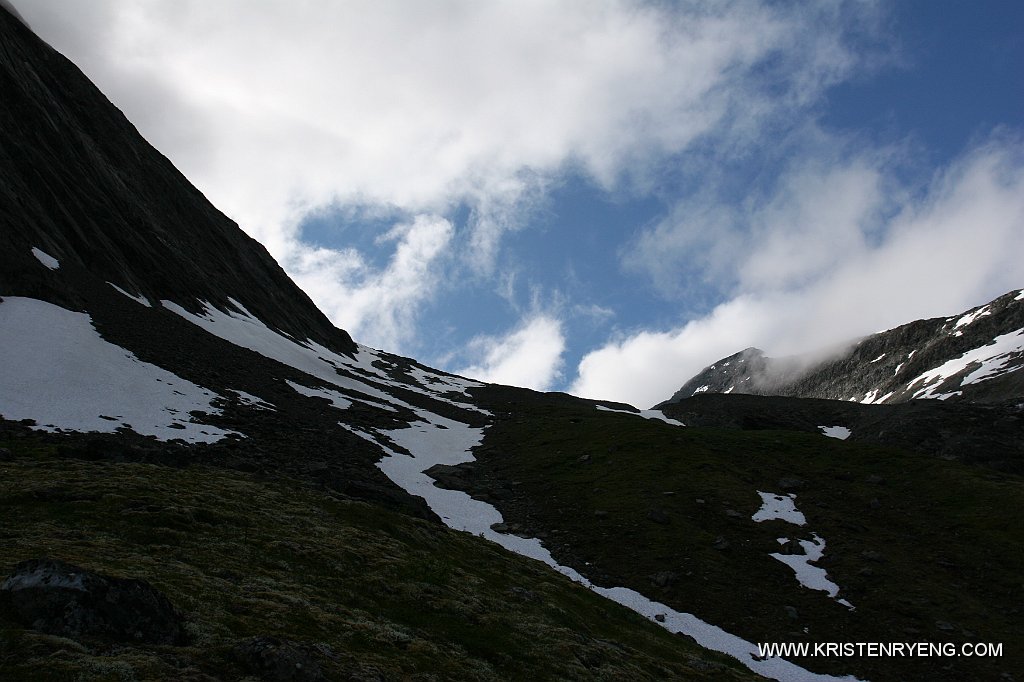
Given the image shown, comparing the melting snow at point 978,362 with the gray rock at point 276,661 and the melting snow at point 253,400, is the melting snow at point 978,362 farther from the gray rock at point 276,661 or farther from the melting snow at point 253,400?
the gray rock at point 276,661

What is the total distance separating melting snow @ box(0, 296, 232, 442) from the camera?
34.5m

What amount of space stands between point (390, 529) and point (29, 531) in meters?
14.5

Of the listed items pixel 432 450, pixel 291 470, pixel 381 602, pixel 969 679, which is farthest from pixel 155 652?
pixel 432 450

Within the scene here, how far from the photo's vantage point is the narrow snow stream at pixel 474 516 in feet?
96.8

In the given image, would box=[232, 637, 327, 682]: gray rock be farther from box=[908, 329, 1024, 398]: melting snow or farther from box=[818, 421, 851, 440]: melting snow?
box=[908, 329, 1024, 398]: melting snow

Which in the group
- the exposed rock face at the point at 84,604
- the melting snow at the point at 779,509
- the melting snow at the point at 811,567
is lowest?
the exposed rock face at the point at 84,604

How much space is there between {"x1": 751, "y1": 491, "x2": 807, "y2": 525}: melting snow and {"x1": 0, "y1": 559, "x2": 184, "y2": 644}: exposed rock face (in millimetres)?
43598

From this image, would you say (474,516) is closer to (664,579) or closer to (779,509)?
(664,579)

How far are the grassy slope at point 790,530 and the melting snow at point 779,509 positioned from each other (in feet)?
2.72

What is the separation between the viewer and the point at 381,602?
18.7m

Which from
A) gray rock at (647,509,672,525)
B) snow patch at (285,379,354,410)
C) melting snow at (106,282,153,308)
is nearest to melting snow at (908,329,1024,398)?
gray rock at (647,509,672,525)

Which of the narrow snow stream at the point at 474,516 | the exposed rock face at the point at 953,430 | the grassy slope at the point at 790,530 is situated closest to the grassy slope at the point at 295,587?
the narrow snow stream at the point at 474,516

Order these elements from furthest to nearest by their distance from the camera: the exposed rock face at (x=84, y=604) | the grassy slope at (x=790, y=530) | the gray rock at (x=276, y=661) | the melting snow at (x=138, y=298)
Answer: the melting snow at (x=138, y=298), the grassy slope at (x=790, y=530), the gray rock at (x=276, y=661), the exposed rock face at (x=84, y=604)

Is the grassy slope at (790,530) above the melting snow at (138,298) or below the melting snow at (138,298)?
below
